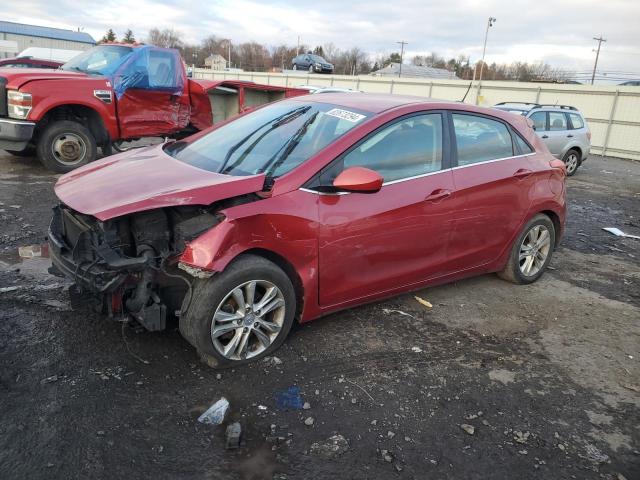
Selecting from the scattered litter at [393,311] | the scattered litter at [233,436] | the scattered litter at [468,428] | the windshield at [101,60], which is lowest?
the scattered litter at [468,428]

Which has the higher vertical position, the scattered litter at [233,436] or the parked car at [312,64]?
the parked car at [312,64]

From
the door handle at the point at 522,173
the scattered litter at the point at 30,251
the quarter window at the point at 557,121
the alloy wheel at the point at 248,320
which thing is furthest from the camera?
the quarter window at the point at 557,121

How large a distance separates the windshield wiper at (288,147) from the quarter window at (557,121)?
10766 mm

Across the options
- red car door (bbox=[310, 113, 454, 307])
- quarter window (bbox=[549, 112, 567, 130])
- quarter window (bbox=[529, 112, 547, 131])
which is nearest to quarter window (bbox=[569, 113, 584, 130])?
quarter window (bbox=[549, 112, 567, 130])

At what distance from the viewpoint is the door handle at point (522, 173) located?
4678 mm

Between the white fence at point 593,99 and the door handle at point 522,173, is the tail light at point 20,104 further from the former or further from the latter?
the white fence at point 593,99

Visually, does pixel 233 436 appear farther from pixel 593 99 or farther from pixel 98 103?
pixel 593 99

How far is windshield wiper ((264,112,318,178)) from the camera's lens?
3.60 meters

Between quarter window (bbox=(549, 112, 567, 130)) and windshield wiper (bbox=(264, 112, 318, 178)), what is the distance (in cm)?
1077

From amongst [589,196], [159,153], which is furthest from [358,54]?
[159,153]

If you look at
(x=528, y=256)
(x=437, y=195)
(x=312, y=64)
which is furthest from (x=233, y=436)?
(x=312, y=64)

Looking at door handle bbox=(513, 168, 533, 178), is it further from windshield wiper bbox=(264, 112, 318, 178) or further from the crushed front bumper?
the crushed front bumper

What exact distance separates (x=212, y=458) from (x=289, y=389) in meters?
0.71

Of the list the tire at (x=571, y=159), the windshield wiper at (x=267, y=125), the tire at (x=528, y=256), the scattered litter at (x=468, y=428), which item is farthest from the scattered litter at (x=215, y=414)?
the tire at (x=571, y=159)
